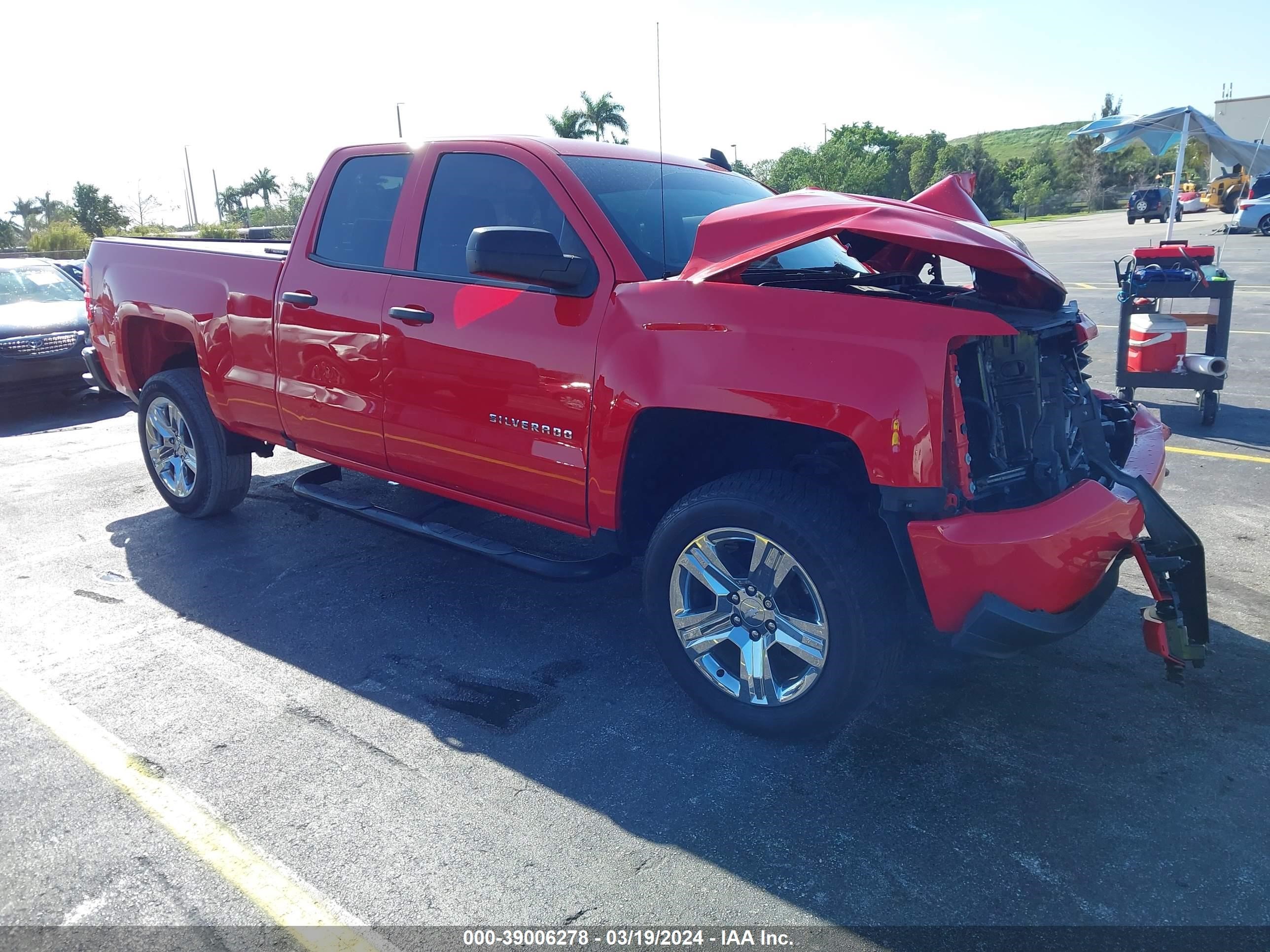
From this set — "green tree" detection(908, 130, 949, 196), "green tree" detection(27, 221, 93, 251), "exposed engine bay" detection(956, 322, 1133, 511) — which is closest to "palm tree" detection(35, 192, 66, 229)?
"green tree" detection(27, 221, 93, 251)

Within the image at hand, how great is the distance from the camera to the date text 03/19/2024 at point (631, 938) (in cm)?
237

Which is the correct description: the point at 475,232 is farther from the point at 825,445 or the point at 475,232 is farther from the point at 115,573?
the point at 115,573

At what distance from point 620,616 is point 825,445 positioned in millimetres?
1415

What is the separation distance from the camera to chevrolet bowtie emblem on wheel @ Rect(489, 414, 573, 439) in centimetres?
356

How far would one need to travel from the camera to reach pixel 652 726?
11.0ft

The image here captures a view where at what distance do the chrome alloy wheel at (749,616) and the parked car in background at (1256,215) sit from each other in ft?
103

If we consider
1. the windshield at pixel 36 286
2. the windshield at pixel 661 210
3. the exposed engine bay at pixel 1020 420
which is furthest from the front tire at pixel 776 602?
the windshield at pixel 36 286

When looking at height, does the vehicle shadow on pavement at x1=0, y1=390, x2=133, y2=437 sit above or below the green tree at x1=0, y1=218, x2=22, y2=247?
below

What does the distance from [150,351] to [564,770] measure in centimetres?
415

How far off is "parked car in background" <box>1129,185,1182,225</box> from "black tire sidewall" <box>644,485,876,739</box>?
40.0 m

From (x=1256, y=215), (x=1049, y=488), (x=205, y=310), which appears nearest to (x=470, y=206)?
(x=205, y=310)

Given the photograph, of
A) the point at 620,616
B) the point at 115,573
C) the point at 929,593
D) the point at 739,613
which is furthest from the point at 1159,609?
the point at 115,573

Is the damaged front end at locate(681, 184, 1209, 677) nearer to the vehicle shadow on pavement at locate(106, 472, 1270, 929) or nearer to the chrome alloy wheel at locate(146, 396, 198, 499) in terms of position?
the vehicle shadow on pavement at locate(106, 472, 1270, 929)

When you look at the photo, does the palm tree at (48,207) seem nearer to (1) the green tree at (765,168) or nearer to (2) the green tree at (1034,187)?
(1) the green tree at (765,168)
